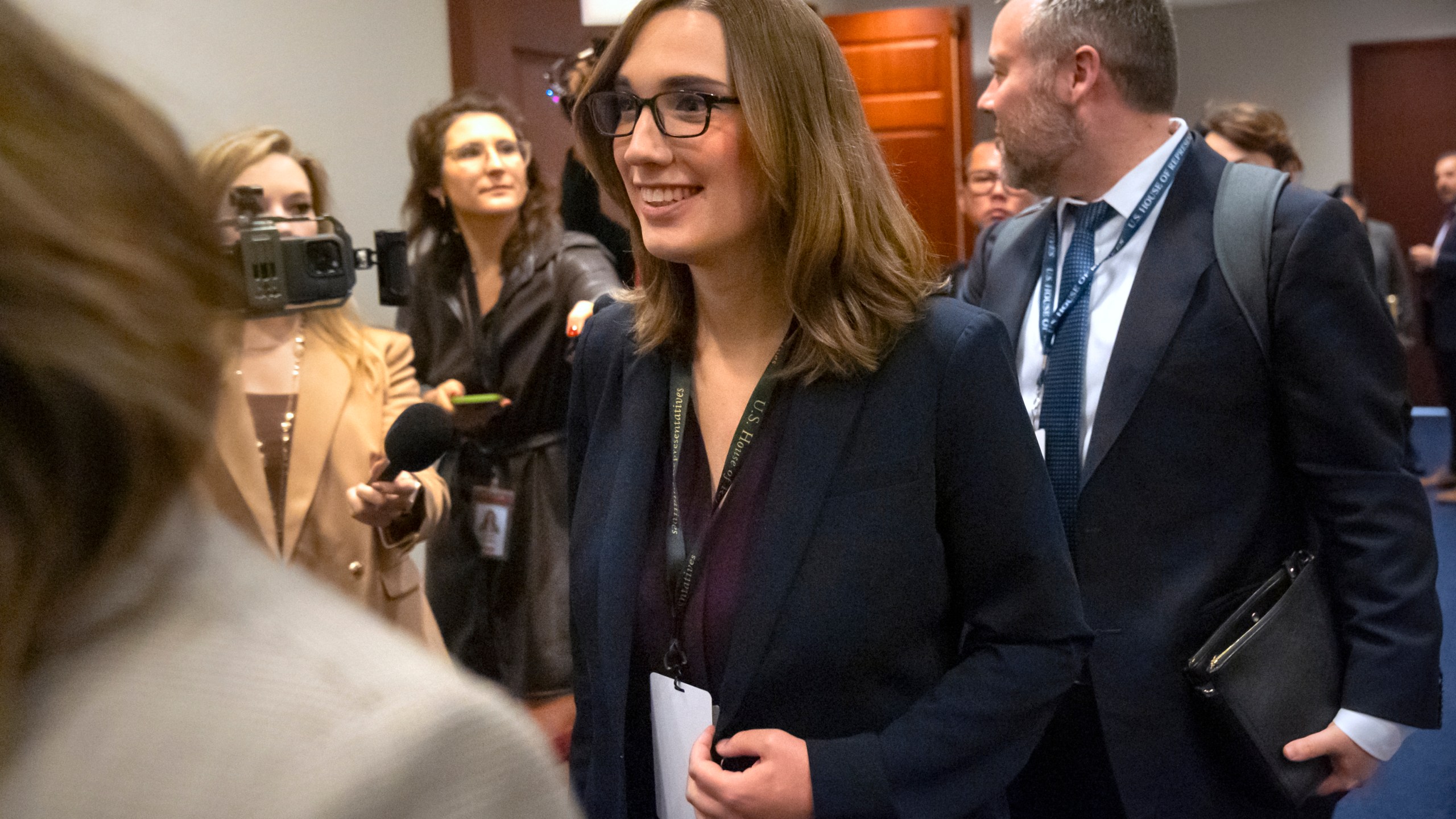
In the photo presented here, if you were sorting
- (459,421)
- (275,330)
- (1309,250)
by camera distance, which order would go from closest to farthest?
(1309,250) → (275,330) → (459,421)

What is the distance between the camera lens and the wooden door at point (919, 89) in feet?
23.3

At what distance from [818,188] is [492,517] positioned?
1.83 meters

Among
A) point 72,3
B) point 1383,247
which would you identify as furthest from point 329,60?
point 1383,247

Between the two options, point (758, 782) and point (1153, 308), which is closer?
point (758, 782)

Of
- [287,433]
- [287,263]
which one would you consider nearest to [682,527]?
[287,263]

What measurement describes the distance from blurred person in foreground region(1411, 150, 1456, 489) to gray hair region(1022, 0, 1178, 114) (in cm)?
581

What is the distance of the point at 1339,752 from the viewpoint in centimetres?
167

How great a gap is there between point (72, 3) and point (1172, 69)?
1884 millimetres

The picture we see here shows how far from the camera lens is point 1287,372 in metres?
1.67

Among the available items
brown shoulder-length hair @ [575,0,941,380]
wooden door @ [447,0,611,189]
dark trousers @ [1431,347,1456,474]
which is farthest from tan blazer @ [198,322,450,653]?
dark trousers @ [1431,347,1456,474]

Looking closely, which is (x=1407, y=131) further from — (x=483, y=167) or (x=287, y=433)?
(x=287, y=433)

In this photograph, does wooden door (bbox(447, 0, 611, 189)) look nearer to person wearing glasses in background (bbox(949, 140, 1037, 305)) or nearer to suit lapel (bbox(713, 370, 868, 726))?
person wearing glasses in background (bbox(949, 140, 1037, 305))

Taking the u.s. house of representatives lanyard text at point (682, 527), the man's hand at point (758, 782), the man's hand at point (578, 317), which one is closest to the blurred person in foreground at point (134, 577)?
the man's hand at point (758, 782)

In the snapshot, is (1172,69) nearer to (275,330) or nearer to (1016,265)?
(1016,265)
